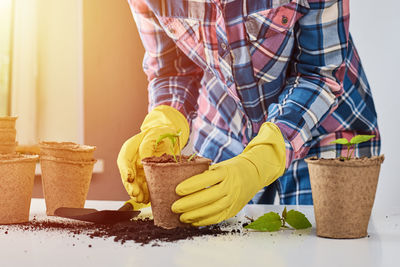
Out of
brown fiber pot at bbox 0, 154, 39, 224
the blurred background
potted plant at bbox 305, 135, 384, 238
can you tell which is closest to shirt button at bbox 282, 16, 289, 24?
potted plant at bbox 305, 135, 384, 238

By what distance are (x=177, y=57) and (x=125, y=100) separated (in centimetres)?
136

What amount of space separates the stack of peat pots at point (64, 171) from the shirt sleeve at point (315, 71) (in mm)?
490

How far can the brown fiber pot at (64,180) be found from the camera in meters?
1.06

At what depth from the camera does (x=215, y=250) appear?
77 centimetres

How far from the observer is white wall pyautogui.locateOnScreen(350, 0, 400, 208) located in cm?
216

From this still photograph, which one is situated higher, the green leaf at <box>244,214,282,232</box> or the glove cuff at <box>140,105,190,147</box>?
the glove cuff at <box>140,105,190,147</box>

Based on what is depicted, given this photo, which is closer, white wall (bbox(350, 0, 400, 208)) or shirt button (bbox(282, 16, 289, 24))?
shirt button (bbox(282, 16, 289, 24))

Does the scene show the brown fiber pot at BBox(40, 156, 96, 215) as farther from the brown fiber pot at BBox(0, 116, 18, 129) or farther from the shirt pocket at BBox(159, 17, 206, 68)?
the shirt pocket at BBox(159, 17, 206, 68)

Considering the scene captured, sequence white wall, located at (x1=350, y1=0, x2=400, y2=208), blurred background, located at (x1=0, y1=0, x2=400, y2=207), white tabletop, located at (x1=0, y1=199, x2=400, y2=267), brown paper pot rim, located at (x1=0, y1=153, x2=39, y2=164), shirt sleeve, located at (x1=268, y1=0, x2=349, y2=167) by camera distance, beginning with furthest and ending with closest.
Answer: blurred background, located at (x1=0, y1=0, x2=400, y2=207), white wall, located at (x1=350, y1=0, x2=400, y2=208), shirt sleeve, located at (x1=268, y1=0, x2=349, y2=167), brown paper pot rim, located at (x1=0, y1=153, x2=39, y2=164), white tabletop, located at (x1=0, y1=199, x2=400, y2=267)

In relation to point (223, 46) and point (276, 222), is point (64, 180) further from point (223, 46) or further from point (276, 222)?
point (223, 46)

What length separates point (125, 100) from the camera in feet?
9.77

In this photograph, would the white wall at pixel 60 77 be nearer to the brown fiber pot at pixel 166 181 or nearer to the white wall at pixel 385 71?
the white wall at pixel 385 71

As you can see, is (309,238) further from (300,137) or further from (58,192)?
(58,192)

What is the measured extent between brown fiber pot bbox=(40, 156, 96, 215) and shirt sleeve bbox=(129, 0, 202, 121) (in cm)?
55
